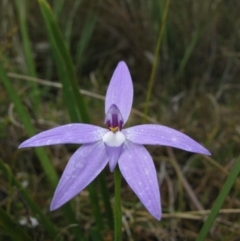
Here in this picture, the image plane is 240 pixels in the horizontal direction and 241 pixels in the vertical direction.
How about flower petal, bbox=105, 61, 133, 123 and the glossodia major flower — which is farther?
flower petal, bbox=105, 61, 133, 123

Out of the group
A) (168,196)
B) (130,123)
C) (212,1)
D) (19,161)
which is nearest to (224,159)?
(168,196)

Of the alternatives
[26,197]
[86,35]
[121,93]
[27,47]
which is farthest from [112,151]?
[86,35]

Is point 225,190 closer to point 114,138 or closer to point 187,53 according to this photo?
point 114,138

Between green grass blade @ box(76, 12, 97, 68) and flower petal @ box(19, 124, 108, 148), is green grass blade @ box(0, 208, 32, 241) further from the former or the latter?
green grass blade @ box(76, 12, 97, 68)

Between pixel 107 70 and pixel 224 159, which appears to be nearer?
pixel 224 159

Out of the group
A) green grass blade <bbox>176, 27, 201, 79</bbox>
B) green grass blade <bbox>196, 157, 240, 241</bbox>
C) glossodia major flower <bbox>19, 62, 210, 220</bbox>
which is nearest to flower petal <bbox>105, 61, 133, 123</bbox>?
glossodia major flower <bbox>19, 62, 210, 220</bbox>

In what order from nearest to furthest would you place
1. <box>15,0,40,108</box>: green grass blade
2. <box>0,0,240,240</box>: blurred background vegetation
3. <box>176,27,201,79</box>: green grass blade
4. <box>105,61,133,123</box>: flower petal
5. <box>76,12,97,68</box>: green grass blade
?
1. <box>105,61,133,123</box>: flower petal
2. <box>0,0,240,240</box>: blurred background vegetation
3. <box>15,0,40,108</box>: green grass blade
4. <box>176,27,201,79</box>: green grass blade
5. <box>76,12,97,68</box>: green grass blade

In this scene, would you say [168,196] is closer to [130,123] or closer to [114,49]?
[130,123]
